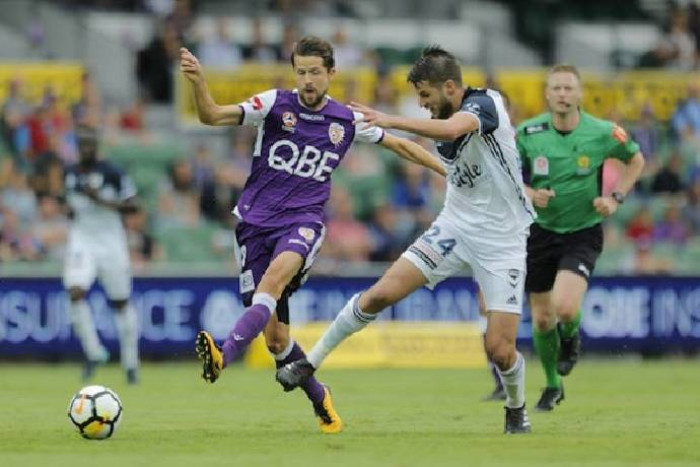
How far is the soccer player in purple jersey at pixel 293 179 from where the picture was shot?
1183 centimetres

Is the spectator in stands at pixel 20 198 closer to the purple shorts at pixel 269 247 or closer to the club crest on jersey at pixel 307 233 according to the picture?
A: the purple shorts at pixel 269 247

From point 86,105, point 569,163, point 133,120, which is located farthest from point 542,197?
point 133,120

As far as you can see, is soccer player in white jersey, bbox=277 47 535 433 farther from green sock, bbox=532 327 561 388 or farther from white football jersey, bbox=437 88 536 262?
green sock, bbox=532 327 561 388

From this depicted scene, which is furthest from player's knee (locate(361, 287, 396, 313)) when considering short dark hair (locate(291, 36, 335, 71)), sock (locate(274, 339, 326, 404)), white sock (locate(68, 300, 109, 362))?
white sock (locate(68, 300, 109, 362))

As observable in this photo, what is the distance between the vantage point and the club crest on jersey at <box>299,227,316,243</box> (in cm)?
1186

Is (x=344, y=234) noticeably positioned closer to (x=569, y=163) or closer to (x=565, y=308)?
(x=569, y=163)

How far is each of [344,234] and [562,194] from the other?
9.38 m

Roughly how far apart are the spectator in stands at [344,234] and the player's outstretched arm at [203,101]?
38.9 ft

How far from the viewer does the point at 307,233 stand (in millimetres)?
11883

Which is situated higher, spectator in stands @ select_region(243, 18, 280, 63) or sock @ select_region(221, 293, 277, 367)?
spectator in stands @ select_region(243, 18, 280, 63)

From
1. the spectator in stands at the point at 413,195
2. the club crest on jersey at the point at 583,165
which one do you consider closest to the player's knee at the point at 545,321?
the club crest on jersey at the point at 583,165

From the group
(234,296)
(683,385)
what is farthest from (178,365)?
(683,385)

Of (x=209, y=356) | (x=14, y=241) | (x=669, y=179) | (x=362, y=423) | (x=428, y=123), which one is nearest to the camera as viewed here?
(x=209, y=356)

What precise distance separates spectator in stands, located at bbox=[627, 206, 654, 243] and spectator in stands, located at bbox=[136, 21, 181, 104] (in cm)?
743
